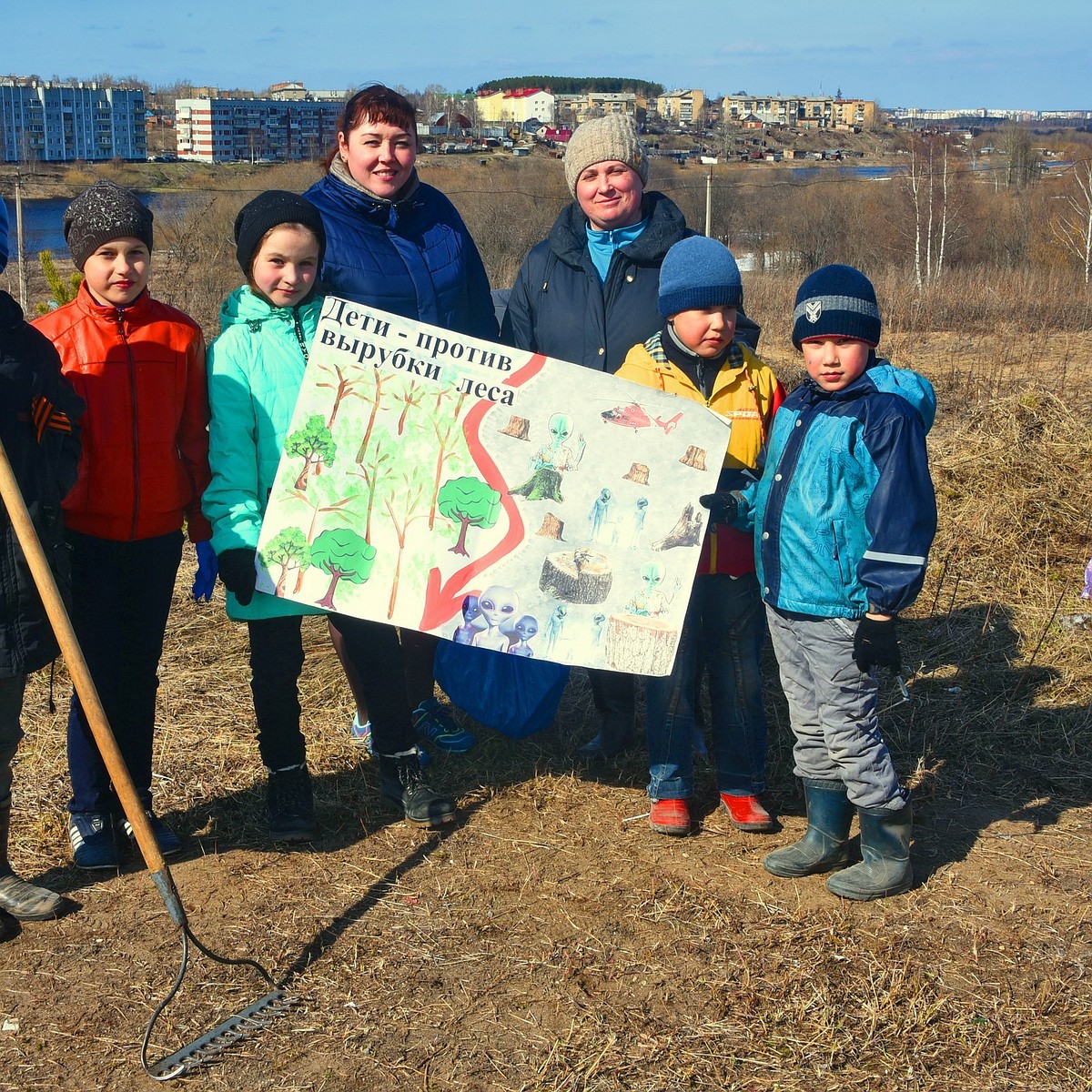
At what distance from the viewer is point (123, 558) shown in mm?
3574

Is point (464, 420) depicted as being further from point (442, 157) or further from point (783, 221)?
point (442, 157)

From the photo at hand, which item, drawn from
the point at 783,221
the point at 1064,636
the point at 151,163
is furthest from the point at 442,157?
the point at 1064,636

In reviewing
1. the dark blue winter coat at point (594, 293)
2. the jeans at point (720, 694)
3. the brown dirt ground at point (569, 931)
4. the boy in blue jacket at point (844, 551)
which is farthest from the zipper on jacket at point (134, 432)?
the boy in blue jacket at point (844, 551)

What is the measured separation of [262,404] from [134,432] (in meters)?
0.40

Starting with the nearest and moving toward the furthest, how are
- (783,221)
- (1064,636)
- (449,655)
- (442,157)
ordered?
(449,655), (1064,636), (783,221), (442,157)

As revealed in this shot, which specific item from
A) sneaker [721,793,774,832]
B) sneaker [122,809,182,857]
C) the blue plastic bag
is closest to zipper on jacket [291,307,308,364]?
the blue plastic bag

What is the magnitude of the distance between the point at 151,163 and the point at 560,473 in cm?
9558

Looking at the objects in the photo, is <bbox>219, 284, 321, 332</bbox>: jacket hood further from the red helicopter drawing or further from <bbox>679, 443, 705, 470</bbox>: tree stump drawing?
<bbox>679, 443, 705, 470</bbox>: tree stump drawing

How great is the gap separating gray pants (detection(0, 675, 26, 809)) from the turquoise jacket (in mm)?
663

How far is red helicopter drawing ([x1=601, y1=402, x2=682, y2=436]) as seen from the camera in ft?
11.5

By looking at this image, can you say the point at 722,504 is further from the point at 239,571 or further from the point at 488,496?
the point at 239,571

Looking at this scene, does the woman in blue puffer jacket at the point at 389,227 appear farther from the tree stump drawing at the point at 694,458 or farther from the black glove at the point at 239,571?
the tree stump drawing at the point at 694,458

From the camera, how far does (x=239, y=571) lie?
11.4ft

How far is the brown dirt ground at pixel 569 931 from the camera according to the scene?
9.47ft
